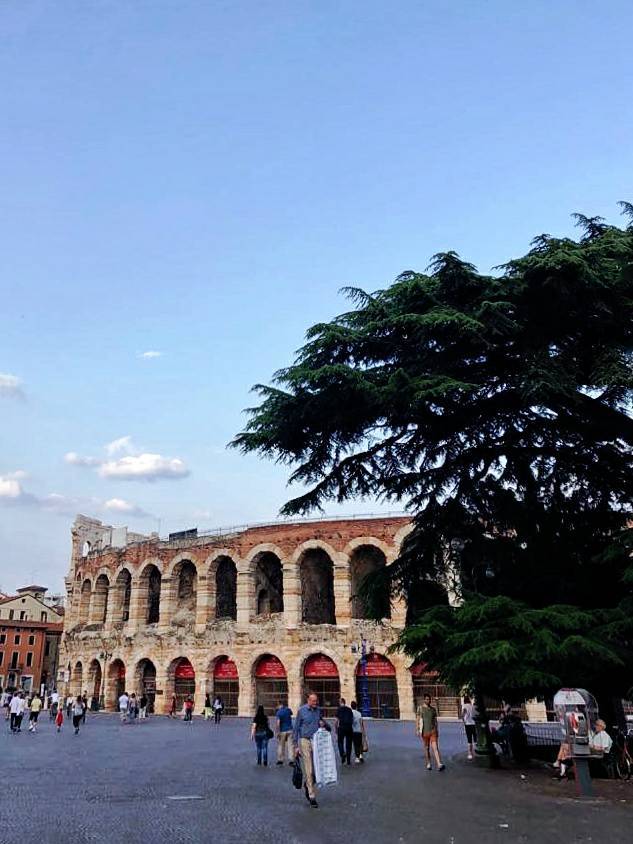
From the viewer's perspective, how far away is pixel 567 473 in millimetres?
13867

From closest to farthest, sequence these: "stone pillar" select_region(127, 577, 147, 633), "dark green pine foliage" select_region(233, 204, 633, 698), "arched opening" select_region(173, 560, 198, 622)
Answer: "dark green pine foliage" select_region(233, 204, 633, 698) < "arched opening" select_region(173, 560, 198, 622) < "stone pillar" select_region(127, 577, 147, 633)

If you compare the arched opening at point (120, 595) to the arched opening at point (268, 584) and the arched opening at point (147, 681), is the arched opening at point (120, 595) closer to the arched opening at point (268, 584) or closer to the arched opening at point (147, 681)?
the arched opening at point (147, 681)

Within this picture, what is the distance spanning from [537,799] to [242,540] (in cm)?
2784

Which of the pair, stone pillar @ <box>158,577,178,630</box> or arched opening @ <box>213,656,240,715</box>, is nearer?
arched opening @ <box>213,656,240,715</box>

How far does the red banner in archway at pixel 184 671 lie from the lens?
3575 centimetres

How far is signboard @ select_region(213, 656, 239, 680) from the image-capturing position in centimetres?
3445

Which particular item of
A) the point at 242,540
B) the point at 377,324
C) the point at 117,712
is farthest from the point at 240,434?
the point at 117,712

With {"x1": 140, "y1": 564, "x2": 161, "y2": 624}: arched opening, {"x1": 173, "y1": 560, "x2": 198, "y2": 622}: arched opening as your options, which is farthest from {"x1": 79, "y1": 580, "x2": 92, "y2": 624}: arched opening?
{"x1": 173, "y1": 560, "x2": 198, "y2": 622}: arched opening

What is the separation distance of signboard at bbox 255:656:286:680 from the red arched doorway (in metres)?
4.27

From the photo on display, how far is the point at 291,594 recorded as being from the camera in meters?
33.6

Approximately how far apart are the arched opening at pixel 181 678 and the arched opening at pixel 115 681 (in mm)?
4687

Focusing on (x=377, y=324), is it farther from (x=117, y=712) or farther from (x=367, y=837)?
(x=117, y=712)

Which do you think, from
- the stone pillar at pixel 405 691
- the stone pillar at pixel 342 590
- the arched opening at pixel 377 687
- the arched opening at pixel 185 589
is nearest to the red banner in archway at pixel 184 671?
the arched opening at pixel 185 589

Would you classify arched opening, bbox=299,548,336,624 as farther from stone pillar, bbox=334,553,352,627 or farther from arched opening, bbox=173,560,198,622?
arched opening, bbox=173,560,198,622
